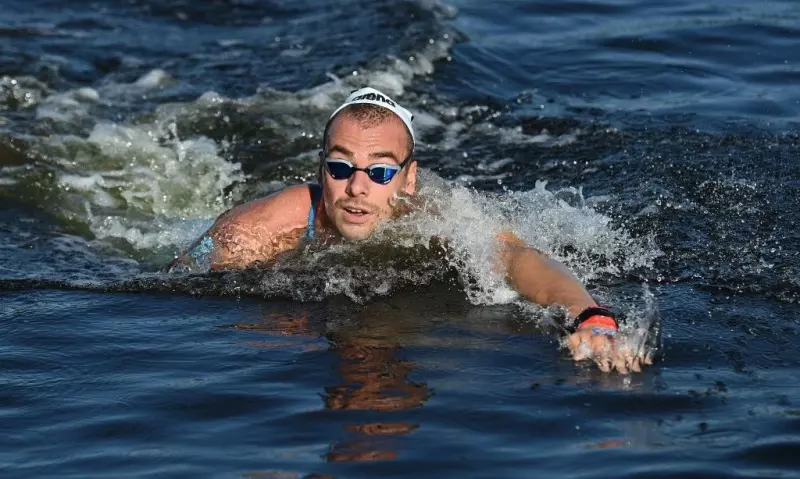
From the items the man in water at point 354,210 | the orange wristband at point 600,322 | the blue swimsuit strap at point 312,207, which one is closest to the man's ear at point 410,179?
the man in water at point 354,210

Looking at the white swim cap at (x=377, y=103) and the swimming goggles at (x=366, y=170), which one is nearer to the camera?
the swimming goggles at (x=366, y=170)

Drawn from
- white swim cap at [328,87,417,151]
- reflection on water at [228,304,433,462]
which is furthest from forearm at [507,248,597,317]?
white swim cap at [328,87,417,151]

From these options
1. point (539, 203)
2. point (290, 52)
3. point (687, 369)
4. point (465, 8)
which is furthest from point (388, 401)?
point (465, 8)

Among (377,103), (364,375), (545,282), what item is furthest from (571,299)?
(377,103)

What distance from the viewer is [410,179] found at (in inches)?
326

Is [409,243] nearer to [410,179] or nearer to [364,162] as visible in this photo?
[410,179]

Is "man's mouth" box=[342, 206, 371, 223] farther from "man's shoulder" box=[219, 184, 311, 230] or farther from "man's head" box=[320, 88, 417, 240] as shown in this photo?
"man's shoulder" box=[219, 184, 311, 230]

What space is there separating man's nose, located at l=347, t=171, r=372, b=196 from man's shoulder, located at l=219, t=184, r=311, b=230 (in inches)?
26.3

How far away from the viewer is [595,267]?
27.1 feet

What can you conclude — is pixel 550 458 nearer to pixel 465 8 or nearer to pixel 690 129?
pixel 690 129

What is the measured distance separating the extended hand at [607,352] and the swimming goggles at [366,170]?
72.1 inches

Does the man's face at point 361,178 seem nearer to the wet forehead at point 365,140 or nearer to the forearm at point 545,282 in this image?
the wet forehead at point 365,140

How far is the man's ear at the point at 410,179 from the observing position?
27.0 feet

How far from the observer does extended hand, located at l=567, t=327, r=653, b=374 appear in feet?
20.9
